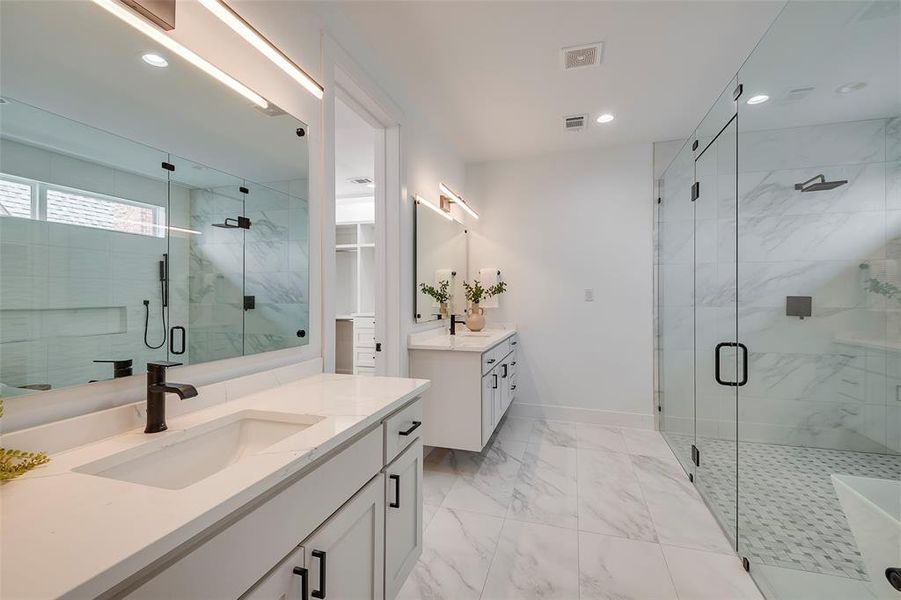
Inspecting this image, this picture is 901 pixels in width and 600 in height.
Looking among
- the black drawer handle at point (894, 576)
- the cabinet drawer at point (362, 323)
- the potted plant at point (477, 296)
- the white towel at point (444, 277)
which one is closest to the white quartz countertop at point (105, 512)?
the black drawer handle at point (894, 576)

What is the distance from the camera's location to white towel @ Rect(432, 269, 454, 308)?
328 cm

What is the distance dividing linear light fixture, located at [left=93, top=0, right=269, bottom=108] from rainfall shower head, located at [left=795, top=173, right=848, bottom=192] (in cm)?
197

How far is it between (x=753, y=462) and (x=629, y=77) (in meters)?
2.31

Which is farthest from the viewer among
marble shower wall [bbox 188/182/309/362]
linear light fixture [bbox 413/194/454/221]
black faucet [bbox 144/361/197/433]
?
linear light fixture [bbox 413/194/454/221]

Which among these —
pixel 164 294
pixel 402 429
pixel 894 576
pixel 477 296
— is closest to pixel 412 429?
pixel 402 429

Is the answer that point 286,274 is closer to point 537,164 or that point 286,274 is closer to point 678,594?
point 678,594

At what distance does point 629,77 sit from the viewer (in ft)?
8.34

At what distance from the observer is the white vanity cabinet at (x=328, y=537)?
25.5 inches

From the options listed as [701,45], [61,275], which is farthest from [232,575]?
[701,45]

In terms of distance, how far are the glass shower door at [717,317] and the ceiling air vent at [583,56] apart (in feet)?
2.34

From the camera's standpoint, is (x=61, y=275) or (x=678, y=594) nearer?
(x=61, y=275)

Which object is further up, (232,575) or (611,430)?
(232,575)

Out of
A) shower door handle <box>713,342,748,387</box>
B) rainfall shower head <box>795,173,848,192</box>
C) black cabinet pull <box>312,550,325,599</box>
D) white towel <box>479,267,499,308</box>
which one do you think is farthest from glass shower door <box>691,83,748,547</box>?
black cabinet pull <box>312,550,325,599</box>

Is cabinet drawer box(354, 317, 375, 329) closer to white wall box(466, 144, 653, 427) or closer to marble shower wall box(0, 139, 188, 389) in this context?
white wall box(466, 144, 653, 427)
